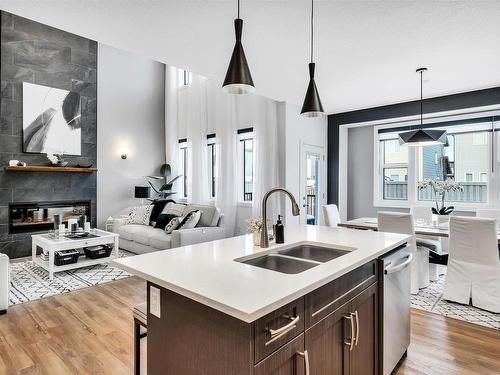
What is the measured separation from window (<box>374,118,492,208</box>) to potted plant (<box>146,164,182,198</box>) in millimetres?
4482

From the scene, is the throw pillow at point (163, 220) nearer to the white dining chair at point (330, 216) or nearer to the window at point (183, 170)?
the window at point (183, 170)

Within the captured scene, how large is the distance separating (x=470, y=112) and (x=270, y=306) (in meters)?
5.49

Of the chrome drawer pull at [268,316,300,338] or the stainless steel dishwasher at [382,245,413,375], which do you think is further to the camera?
the stainless steel dishwasher at [382,245,413,375]

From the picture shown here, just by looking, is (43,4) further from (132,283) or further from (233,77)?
(132,283)

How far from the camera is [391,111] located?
214 inches

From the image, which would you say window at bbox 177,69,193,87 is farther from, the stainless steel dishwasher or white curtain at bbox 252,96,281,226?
the stainless steel dishwasher

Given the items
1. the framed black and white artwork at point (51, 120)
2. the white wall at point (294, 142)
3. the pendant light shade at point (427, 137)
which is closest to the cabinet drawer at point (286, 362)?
the pendant light shade at point (427, 137)

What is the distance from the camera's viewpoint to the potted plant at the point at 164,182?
7.00m

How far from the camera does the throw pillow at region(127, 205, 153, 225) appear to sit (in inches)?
232

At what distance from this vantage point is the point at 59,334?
2578 mm

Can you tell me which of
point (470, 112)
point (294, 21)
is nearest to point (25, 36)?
point (294, 21)

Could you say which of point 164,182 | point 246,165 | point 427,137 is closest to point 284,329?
point 427,137

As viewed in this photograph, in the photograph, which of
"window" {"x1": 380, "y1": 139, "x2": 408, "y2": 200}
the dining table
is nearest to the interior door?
"window" {"x1": 380, "y1": 139, "x2": 408, "y2": 200}

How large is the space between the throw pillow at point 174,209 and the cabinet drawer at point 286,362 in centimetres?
457
